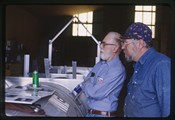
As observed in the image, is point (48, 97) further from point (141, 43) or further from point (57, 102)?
point (141, 43)

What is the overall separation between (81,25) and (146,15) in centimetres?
52

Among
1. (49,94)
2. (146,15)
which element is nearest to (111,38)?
(146,15)

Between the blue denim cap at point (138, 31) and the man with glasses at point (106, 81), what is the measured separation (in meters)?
0.08

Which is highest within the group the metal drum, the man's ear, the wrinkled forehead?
the wrinkled forehead

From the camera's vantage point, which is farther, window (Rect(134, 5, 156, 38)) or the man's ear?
the man's ear

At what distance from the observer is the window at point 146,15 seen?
9.37 feet

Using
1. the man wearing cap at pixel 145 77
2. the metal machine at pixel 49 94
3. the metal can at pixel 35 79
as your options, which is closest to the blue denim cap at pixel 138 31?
the man wearing cap at pixel 145 77

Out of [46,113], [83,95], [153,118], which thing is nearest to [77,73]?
[83,95]

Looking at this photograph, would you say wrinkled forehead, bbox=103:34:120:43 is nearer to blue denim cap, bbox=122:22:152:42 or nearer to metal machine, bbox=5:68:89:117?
blue denim cap, bbox=122:22:152:42

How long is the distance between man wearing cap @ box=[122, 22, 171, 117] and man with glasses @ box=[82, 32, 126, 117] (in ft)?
0.27

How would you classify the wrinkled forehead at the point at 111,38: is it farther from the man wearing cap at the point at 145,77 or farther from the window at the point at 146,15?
the window at the point at 146,15

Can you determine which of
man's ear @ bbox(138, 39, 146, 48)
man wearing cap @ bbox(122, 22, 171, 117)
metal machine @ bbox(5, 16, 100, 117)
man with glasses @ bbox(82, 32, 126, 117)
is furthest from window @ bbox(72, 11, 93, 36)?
man's ear @ bbox(138, 39, 146, 48)

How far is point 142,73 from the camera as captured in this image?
115 inches

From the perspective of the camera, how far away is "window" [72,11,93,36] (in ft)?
9.53
